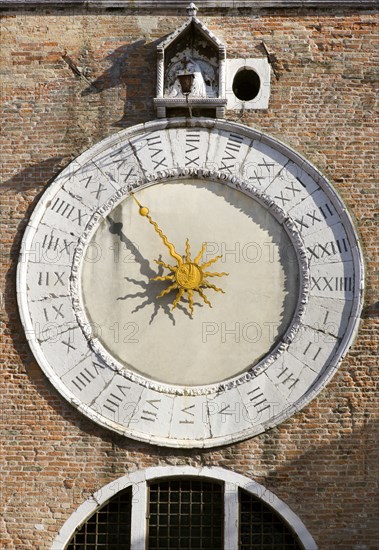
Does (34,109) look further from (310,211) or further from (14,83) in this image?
(310,211)

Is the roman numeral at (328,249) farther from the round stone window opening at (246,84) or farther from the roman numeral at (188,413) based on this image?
the roman numeral at (188,413)

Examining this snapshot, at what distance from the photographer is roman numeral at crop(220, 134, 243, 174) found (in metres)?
15.5

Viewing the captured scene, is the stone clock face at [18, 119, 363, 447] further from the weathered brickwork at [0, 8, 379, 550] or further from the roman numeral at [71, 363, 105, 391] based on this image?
the weathered brickwork at [0, 8, 379, 550]

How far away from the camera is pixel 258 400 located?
14.9m

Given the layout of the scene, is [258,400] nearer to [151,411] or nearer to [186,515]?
[151,411]

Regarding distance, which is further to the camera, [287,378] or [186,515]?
[287,378]

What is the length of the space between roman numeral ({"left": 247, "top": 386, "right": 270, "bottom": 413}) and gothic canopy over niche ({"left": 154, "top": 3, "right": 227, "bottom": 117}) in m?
3.44

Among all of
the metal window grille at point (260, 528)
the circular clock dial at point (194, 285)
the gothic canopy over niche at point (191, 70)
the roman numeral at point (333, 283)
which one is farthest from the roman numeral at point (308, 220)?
the metal window grille at point (260, 528)

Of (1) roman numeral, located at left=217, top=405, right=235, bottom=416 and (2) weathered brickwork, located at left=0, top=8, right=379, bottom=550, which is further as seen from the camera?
(1) roman numeral, located at left=217, top=405, right=235, bottom=416

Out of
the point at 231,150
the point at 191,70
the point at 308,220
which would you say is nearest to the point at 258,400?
the point at 308,220

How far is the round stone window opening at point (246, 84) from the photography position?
1581 cm

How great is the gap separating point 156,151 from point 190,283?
1720 millimetres

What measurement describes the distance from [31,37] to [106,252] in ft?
9.70

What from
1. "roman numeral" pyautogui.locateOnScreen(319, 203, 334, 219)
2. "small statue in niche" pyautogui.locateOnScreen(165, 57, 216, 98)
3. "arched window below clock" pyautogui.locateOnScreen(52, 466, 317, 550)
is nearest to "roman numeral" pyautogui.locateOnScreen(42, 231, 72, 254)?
"small statue in niche" pyautogui.locateOnScreen(165, 57, 216, 98)
